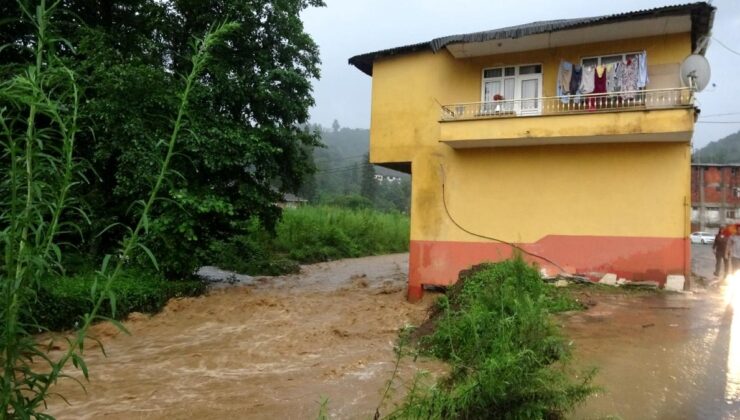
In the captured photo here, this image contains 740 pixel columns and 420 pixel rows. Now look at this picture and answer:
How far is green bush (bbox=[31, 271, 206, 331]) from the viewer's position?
9641 millimetres

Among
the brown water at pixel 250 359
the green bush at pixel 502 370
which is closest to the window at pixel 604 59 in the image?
the brown water at pixel 250 359

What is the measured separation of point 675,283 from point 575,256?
82.4 inches

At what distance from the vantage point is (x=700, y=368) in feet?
19.7

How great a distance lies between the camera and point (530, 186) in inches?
494

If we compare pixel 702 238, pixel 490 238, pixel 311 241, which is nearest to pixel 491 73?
pixel 490 238

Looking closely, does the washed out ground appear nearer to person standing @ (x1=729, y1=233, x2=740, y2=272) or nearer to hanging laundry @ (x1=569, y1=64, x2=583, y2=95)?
person standing @ (x1=729, y1=233, x2=740, y2=272)

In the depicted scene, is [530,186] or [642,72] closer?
[642,72]

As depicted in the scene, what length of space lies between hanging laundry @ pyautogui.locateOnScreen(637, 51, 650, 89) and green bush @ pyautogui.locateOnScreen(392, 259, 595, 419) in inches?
259

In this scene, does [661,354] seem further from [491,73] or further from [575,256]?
[491,73]

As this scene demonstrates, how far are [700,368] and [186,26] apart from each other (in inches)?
527

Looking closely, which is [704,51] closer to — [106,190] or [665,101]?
[665,101]

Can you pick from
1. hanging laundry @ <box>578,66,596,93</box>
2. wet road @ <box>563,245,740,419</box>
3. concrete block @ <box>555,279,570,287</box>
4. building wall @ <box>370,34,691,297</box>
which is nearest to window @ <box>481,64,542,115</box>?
building wall @ <box>370,34,691,297</box>

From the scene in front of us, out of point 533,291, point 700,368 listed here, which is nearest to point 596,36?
point 533,291

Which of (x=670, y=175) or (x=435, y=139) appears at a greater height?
(x=435, y=139)
